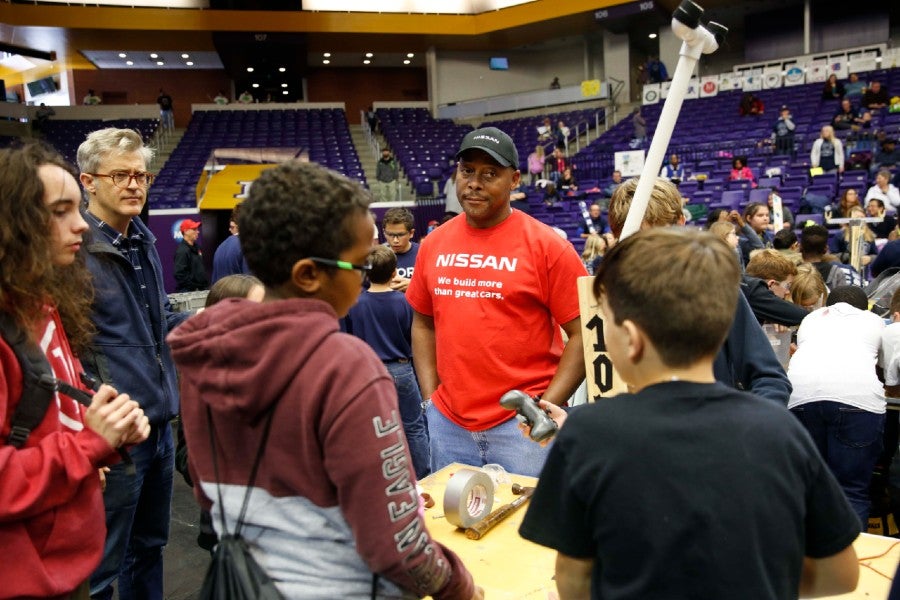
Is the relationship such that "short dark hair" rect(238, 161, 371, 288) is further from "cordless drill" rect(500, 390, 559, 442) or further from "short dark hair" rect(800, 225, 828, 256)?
"short dark hair" rect(800, 225, 828, 256)

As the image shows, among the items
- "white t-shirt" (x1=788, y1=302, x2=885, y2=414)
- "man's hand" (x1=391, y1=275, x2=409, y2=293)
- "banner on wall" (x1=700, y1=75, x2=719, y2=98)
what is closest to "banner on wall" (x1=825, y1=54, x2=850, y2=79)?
"banner on wall" (x1=700, y1=75, x2=719, y2=98)

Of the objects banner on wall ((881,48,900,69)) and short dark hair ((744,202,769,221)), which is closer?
short dark hair ((744,202,769,221))

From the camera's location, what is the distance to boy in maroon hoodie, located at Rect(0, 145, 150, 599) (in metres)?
1.42

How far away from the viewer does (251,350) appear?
1.12 meters

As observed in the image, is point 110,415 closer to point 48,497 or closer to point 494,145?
point 48,497

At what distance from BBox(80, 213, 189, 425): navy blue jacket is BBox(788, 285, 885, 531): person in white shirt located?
2.78m

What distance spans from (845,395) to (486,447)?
1938 millimetres

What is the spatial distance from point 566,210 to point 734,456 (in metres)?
13.7

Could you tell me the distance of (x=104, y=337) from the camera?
226 cm

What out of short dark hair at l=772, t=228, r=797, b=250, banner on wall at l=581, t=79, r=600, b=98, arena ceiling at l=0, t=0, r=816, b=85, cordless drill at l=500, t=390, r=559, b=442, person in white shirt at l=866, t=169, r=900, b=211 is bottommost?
cordless drill at l=500, t=390, r=559, b=442

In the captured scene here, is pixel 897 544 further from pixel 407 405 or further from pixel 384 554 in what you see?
pixel 407 405

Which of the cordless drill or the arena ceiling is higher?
the arena ceiling

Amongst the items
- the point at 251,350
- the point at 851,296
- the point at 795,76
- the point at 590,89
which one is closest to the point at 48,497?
the point at 251,350

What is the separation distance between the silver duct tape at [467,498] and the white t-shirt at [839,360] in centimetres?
207
